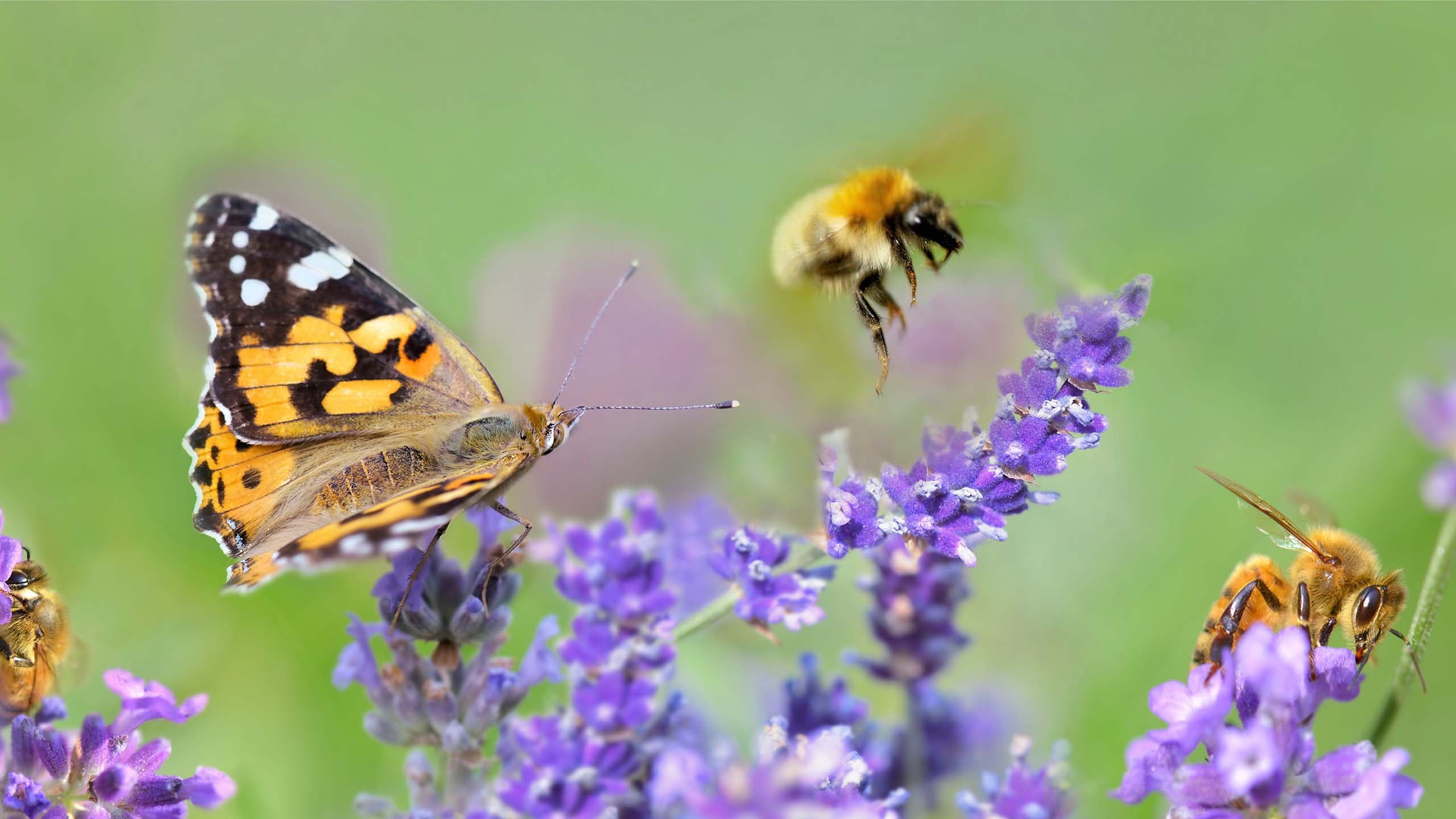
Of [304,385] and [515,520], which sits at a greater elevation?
[304,385]

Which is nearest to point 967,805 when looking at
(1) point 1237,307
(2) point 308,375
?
(2) point 308,375

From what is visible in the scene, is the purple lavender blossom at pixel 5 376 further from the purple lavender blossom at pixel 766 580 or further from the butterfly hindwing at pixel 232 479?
the purple lavender blossom at pixel 766 580

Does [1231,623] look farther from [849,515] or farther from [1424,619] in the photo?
[849,515]

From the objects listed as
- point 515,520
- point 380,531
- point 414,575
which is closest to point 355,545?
point 380,531

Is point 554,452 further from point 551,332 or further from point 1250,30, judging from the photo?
point 1250,30

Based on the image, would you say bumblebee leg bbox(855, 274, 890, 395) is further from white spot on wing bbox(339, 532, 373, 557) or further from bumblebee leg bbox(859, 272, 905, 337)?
white spot on wing bbox(339, 532, 373, 557)

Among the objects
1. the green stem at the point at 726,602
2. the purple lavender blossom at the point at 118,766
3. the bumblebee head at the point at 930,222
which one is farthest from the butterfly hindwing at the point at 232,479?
the bumblebee head at the point at 930,222
